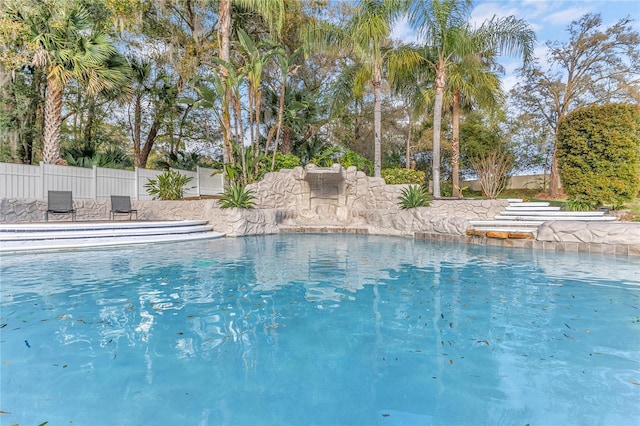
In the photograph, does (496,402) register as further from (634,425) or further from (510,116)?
(510,116)

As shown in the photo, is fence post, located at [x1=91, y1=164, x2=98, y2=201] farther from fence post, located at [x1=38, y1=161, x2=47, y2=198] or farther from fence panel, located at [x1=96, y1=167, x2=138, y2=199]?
fence post, located at [x1=38, y1=161, x2=47, y2=198]

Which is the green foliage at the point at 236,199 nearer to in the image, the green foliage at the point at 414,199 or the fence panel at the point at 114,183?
the fence panel at the point at 114,183

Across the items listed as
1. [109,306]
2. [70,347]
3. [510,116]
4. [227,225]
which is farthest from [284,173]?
[510,116]

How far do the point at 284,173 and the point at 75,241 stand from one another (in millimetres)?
7544

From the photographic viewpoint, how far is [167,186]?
1282cm

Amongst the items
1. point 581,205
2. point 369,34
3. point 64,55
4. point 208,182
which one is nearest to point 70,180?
point 64,55

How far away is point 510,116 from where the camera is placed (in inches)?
833

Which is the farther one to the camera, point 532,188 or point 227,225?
point 532,188

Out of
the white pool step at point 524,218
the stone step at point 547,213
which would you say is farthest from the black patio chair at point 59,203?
the stone step at point 547,213

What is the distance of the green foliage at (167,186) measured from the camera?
12781mm

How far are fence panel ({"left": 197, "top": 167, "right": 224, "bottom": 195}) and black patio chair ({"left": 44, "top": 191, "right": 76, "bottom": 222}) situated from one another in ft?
17.5

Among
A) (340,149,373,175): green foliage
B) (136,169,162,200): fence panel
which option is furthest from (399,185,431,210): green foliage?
(136,169,162,200): fence panel

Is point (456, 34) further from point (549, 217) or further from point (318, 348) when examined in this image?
point (318, 348)

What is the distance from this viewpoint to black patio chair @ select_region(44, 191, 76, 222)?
10.1 meters
